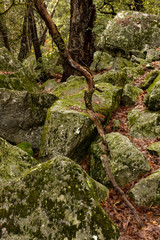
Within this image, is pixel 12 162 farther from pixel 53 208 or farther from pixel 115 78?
pixel 115 78

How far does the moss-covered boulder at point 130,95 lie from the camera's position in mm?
8445

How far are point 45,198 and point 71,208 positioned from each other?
17.3 inches

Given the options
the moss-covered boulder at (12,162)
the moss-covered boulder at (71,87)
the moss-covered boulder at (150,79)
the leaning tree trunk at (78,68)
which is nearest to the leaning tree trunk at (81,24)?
the moss-covered boulder at (71,87)

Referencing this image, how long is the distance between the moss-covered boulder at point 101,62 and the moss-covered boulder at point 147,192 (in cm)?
950

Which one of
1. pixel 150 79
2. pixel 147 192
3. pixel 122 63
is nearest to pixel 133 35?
pixel 122 63

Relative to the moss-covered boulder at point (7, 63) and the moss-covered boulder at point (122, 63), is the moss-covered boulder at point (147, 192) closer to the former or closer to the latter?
the moss-covered boulder at point (122, 63)

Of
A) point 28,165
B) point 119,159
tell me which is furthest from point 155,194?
A: point 28,165

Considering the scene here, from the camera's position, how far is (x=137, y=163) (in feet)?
17.5

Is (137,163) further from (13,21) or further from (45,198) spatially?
(13,21)

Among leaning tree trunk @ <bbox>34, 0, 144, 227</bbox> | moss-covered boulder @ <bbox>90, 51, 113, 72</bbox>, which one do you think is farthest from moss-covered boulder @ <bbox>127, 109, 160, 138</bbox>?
moss-covered boulder @ <bbox>90, 51, 113, 72</bbox>

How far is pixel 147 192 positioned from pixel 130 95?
4848 millimetres

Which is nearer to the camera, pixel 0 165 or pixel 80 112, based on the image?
pixel 0 165

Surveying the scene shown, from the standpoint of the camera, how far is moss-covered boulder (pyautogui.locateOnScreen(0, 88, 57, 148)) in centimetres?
724

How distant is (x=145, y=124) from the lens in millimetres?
6824
